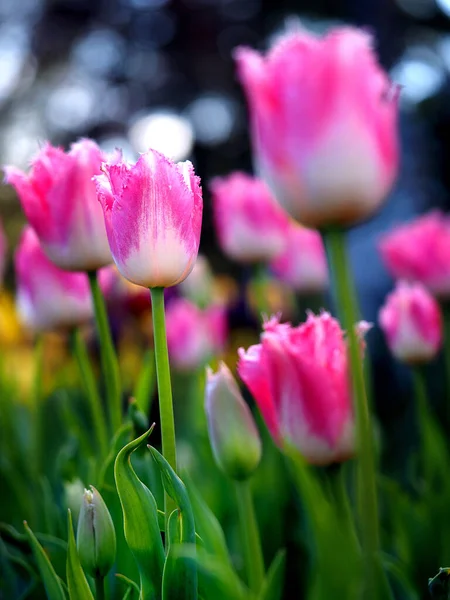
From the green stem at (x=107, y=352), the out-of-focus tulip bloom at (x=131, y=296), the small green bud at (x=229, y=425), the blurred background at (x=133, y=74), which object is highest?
the blurred background at (x=133, y=74)

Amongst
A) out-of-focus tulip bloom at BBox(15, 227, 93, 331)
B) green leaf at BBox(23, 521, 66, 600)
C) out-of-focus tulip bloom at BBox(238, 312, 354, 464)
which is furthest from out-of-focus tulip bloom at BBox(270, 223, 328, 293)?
green leaf at BBox(23, 521, 66, 600)

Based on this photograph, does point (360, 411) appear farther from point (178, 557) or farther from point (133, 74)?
point (133, 74)

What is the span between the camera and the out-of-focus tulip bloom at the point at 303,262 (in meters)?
1.54

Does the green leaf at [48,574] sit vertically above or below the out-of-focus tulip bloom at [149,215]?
below

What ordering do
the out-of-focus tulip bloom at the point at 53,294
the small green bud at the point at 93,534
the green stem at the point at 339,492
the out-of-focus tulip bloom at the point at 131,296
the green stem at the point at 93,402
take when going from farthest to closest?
the out-of-focus tulip bloom at the point at 131,296, the out-of-focus tulip bloom at the point at 53,294, the green stem at the point at 93,402, the green stem at the point at 339,492, the small green bud at the point at 93,534

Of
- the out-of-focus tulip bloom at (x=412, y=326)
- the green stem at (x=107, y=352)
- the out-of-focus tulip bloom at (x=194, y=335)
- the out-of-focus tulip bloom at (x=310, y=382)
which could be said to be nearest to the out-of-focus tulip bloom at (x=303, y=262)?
the out-of-focus tulip bloom at (x=194, y=335)

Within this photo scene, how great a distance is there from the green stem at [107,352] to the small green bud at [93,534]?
22 centimetres

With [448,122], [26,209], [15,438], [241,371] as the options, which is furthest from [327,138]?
[448,122]

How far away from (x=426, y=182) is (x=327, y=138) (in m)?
3.01

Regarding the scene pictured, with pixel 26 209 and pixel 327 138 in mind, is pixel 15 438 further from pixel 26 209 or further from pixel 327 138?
pixel 327 138

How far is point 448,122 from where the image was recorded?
3529 millimetres

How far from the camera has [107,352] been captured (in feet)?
2.54

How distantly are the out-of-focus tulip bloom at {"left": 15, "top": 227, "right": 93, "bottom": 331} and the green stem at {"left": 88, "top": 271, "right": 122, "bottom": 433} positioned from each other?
0.23 meters

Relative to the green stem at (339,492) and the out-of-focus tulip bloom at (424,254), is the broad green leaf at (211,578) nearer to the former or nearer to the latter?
the green stem at (339,492)
